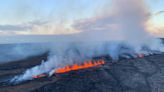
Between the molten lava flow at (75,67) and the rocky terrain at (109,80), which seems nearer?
the rocky terrain at (109,80)

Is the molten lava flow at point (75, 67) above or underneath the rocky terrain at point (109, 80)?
above

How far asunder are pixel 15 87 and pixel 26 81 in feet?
11.9

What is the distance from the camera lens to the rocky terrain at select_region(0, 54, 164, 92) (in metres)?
35.2

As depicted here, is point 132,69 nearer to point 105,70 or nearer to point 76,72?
point 105,70

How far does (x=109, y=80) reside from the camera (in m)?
37.6

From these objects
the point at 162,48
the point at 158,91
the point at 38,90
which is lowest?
the point at 158,91

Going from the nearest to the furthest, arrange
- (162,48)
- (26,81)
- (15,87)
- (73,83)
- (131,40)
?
(73,83), (15,87), (26,81), (162,48), (131,40)

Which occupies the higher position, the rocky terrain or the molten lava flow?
the molten lava flow

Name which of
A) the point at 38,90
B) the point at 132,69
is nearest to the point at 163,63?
the point at 132,69

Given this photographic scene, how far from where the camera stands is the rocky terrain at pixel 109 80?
35219mm

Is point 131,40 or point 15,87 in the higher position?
point 131,40

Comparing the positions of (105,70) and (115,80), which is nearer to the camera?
(115,80)

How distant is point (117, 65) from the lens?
44625 mm

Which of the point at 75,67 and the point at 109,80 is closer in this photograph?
the point at 109,80
